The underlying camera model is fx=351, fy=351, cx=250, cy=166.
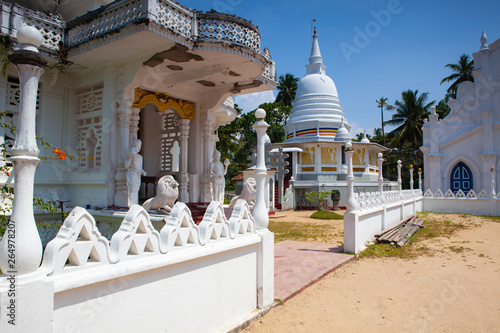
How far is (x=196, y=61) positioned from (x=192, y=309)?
5.48m

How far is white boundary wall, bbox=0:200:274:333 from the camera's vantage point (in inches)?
92.2

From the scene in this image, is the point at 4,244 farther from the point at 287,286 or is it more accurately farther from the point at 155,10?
the point at 155,10

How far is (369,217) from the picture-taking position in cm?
1008

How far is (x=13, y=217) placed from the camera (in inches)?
86.0

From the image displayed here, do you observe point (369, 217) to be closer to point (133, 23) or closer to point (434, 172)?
point (133, 23)

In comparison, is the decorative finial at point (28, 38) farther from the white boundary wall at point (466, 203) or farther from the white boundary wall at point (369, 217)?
the white boundary wall at point (466, 203)

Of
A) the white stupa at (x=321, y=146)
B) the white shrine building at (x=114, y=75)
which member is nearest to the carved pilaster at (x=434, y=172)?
the white stupa at (x=321, y=146)

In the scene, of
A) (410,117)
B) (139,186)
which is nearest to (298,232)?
(139,186)

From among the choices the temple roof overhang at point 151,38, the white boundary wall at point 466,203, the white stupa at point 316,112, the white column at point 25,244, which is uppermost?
the white stupa at point 316,112

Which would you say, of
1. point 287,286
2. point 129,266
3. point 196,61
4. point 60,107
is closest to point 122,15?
point 196,61

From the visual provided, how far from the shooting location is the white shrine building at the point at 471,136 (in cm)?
2234

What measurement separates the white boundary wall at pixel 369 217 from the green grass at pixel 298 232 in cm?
182

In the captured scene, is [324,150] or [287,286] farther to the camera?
[324,150]

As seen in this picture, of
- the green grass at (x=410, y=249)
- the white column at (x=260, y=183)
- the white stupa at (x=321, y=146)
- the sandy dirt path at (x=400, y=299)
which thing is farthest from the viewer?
the white stupa at (x=321, y=146)
